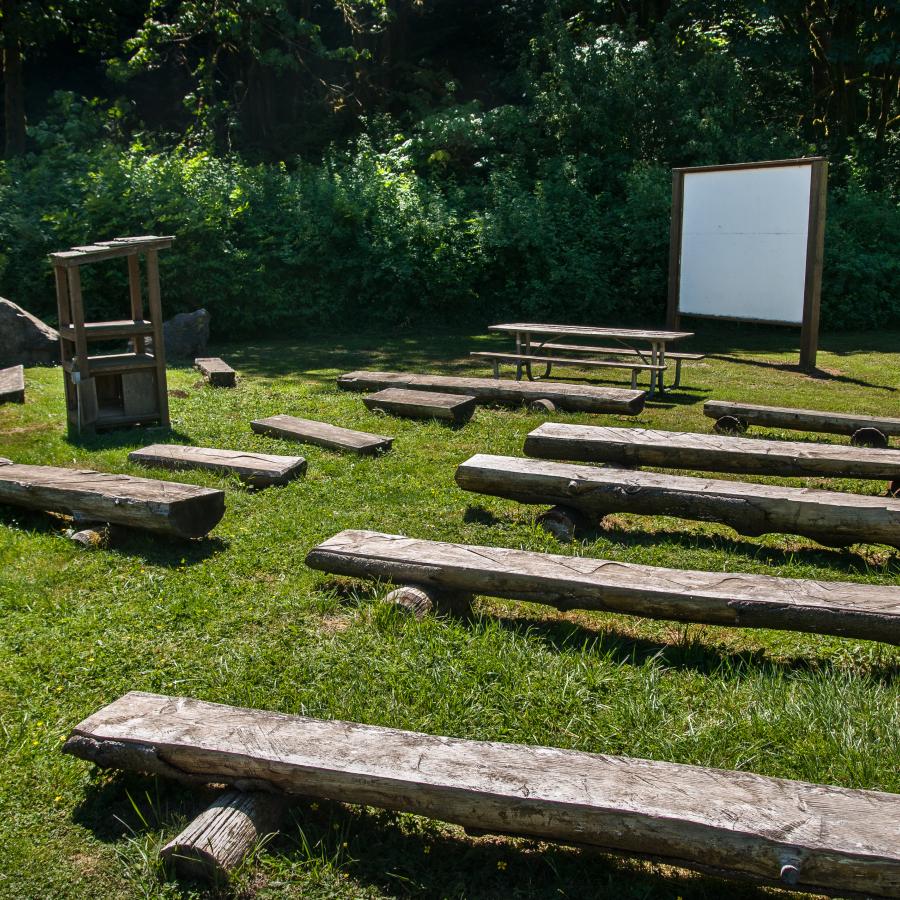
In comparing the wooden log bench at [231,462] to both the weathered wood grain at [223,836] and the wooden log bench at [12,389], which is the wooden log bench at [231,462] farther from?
the weathered wood grain at [223,836]

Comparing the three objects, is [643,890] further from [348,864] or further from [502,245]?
[502,245]

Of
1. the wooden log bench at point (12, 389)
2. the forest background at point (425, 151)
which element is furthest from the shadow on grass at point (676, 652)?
the forest background at point (425, 151)

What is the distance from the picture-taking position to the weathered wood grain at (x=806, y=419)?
7.55 metres

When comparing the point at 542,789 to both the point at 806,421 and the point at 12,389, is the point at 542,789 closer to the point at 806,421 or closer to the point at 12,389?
the point at 806,421

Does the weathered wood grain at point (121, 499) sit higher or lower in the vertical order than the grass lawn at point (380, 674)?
higher

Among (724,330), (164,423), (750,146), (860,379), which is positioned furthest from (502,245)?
(164,423)

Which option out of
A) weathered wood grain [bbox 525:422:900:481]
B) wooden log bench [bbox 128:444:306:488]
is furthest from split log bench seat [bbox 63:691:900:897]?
weathered wood grain [bbox 525:422:900:481]

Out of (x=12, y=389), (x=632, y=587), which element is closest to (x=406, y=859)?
(x=632, y=587)

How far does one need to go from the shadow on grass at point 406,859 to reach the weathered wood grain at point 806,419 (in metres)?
5.54

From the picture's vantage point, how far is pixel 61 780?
3250 mm

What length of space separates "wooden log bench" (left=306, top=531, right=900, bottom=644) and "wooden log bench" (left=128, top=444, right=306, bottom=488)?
1.88 metres

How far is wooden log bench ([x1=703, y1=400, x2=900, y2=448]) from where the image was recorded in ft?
24.6

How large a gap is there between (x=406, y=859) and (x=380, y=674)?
1.02 metres

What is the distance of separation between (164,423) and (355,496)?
101 inches
